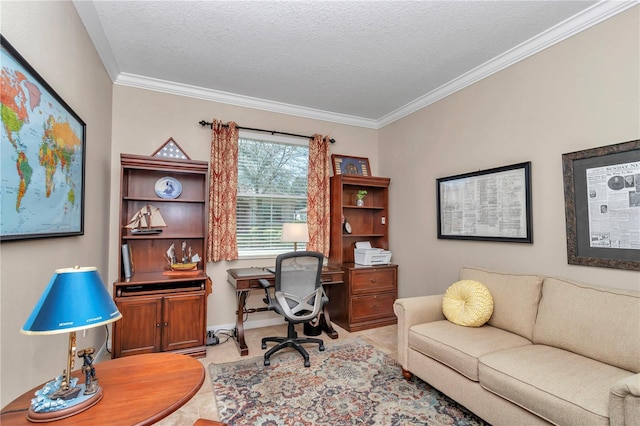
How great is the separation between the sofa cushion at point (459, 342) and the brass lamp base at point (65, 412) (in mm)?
1960

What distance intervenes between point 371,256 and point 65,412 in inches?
128

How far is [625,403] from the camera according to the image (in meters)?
1.27

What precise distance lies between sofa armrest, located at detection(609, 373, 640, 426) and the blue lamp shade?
6.76ft

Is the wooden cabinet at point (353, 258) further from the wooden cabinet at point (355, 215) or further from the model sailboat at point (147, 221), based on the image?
the model sailboat at point (147, 221)

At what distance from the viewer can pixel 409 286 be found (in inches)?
154

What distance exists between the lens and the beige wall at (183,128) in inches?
126

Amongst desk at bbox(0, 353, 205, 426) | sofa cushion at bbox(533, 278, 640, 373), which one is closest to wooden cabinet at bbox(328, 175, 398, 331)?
sofa cushion at bbox(533, 278, 640, 373)

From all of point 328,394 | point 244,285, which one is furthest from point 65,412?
point 244,285

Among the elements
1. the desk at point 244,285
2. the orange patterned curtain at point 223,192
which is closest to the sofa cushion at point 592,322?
the desk at point 244,285

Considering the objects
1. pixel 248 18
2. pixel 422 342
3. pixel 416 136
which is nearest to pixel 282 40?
pixel 248 18

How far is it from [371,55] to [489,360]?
103 inches

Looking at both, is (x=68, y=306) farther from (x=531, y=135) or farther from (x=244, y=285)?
(x=531, y=135)

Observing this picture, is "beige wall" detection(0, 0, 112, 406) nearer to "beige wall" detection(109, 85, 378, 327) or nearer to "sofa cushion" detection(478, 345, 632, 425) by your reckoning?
"beige wall" detection(109, 85, 378, 327)

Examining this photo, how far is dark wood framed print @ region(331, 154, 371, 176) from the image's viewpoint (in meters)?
4.31
